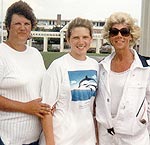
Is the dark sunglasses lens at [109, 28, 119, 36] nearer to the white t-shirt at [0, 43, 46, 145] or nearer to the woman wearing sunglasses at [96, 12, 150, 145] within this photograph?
the woman wearing sunglasses at [96, 12, 150, 145]

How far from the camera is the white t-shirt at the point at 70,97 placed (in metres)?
1.82

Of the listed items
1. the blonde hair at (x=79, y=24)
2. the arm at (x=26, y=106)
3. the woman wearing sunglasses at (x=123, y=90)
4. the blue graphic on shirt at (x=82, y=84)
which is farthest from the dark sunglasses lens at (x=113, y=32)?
the arm at (x=26, y=106)

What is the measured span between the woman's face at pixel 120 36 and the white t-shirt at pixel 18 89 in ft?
1.38

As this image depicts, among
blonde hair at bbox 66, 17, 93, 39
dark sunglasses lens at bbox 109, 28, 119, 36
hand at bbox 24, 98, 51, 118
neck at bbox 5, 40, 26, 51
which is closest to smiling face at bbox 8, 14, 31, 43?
neck at bbox 5, 40, 26, 51

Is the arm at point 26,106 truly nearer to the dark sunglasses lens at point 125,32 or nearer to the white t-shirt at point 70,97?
the white t-shirt at point 70,97

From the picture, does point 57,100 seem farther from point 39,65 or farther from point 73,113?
point 39,65

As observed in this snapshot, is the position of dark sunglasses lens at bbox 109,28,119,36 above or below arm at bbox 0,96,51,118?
above

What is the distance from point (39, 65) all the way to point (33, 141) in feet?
1.30

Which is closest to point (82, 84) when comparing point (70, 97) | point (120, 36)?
point (70, 97)

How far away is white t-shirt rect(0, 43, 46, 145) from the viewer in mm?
1819

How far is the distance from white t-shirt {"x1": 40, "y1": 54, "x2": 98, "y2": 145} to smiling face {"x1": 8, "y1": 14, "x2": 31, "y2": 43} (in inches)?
8.6

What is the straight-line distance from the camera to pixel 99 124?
2.07 m

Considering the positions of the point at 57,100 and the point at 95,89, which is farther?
the point at 95,89

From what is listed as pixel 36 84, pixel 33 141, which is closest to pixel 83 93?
→ pixel 36 84
